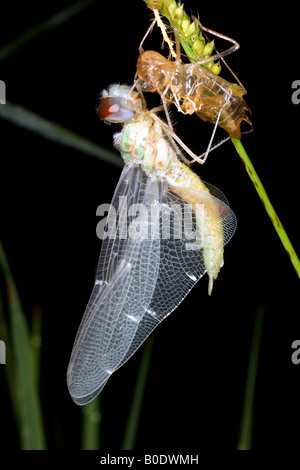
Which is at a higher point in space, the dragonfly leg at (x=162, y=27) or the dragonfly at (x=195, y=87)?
the dragonfly leg at (x=162, y=27)

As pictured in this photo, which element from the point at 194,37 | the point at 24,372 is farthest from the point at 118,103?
the point at 24,372

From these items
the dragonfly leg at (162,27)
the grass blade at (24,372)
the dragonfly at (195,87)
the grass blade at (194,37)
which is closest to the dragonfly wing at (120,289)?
the grass blade at (24,372)

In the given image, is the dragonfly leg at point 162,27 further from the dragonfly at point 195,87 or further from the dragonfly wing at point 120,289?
the dragonfly wing at point 120,289

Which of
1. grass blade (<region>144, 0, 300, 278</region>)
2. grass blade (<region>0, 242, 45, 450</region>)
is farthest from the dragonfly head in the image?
grass blade (<region>0, 242, 45, 450</region>)

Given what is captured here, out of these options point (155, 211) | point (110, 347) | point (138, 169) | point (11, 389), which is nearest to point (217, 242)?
point (155, 211)

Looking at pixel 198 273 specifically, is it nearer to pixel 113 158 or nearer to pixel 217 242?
pixel 217 242

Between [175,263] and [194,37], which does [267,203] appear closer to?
[194,37]

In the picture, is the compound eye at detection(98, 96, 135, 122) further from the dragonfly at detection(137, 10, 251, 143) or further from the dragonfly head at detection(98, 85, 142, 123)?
the dragonfly at detection(137, 10, 251, 143)
